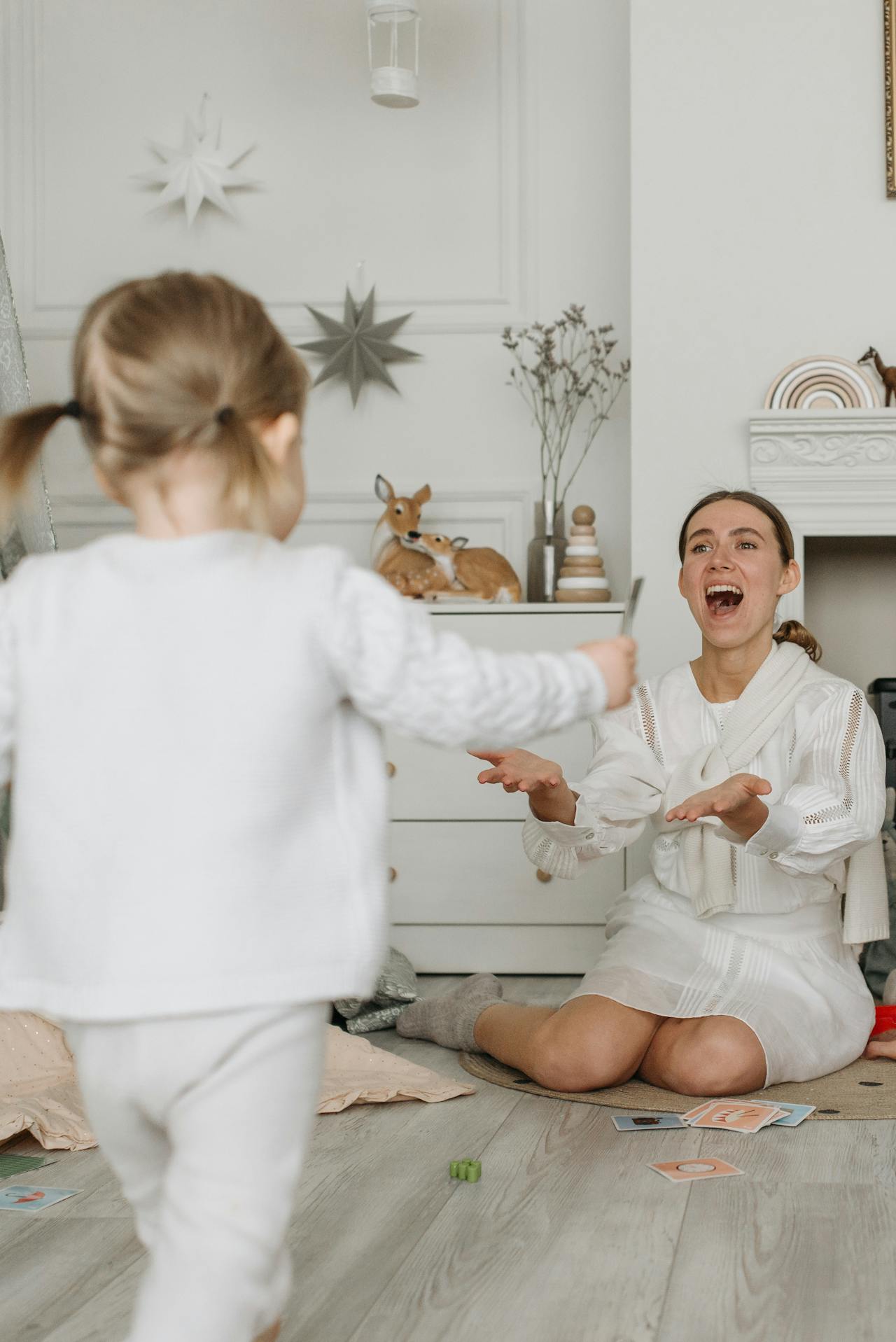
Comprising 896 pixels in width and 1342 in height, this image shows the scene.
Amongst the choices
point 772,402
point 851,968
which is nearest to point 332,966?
point 851,968

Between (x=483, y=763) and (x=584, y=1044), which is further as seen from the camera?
(x=483, y=763)

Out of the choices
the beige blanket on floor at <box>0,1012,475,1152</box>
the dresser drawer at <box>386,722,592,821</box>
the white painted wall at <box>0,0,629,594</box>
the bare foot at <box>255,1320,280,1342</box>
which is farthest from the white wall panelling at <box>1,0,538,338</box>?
the bare foot at <box>255,1320,280,1342</box>

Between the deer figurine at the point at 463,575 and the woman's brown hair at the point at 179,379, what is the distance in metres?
2.28

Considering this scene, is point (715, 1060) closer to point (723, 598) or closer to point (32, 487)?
point (723, 598)

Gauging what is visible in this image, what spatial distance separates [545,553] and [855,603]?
30.6 inches

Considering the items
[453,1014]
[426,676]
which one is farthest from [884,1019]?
[426,676]

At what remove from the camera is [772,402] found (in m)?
3.02

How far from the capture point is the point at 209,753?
3.09 feet

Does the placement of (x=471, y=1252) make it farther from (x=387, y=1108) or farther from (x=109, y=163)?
(x=109, y=163)

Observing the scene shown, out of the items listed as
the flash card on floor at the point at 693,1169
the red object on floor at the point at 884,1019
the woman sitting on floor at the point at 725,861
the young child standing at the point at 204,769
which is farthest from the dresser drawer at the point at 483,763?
the young child standing at the point at 204,769

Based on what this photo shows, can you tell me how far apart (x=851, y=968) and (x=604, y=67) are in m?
2.45

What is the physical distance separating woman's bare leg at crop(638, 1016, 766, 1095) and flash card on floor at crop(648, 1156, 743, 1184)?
0.28 metres

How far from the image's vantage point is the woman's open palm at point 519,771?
1882mm

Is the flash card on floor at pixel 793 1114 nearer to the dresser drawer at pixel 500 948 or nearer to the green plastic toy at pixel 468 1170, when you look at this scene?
the green plastic toy at pixel 468 1170
